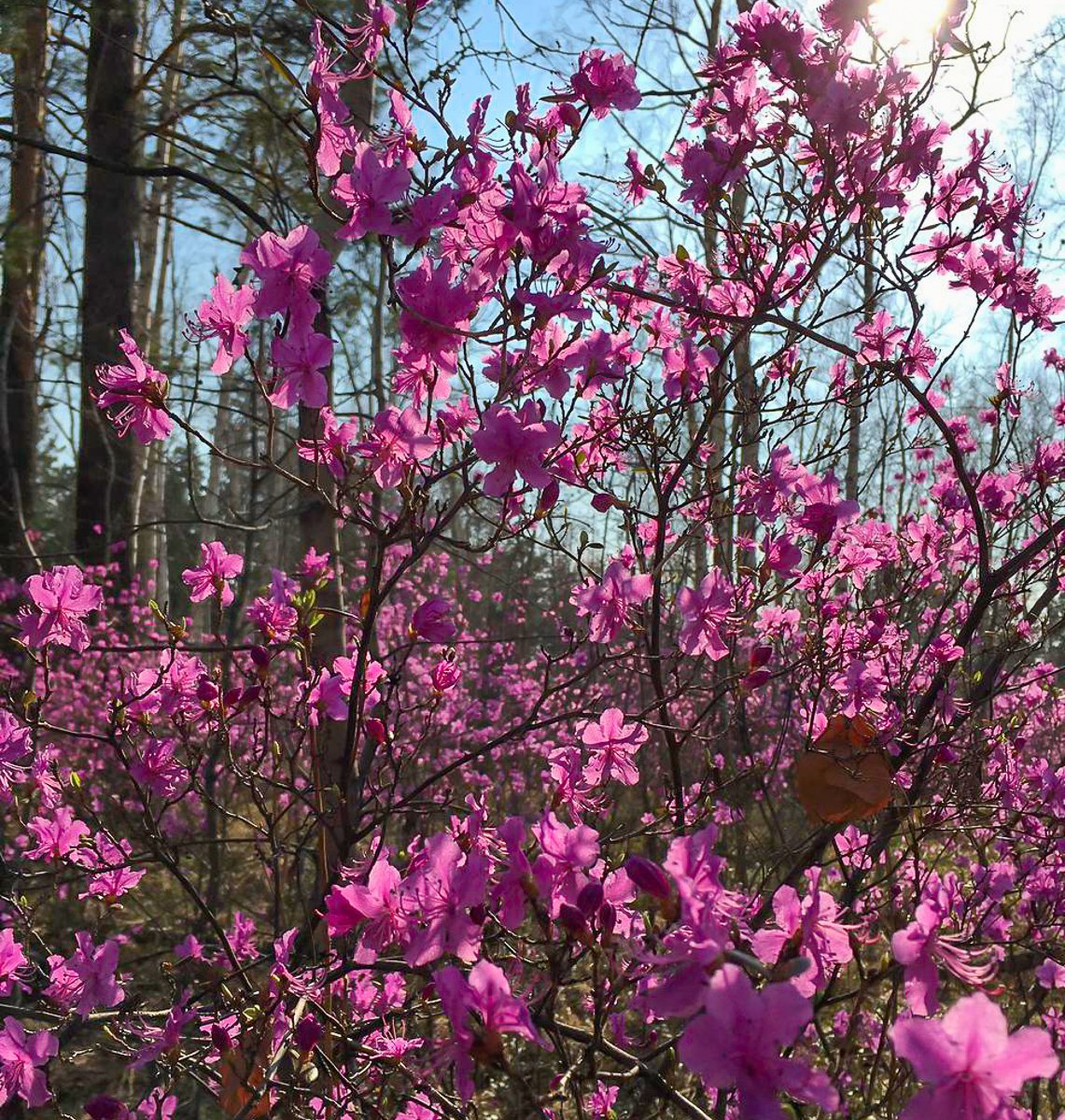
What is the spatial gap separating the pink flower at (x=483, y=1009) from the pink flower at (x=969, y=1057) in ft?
1.15

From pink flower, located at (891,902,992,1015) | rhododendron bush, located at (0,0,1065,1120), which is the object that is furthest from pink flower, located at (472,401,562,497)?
pink flower, located at (891,902,992,1015)

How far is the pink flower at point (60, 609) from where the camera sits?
1.79 metres

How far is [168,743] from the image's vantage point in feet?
6.10

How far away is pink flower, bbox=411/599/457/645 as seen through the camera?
5.82 feet

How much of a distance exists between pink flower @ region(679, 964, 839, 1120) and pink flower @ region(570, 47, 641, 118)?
5.38ft

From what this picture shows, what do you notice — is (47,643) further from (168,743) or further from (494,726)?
(494,726)

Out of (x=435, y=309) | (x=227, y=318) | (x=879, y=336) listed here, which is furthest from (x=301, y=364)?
(x=879, y=336)

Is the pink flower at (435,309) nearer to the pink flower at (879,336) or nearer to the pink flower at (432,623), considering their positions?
the pink flower at (432,623)

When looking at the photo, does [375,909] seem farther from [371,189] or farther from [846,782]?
[371,189]

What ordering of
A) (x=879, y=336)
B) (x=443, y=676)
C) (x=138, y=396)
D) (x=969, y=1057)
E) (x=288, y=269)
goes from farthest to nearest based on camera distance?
(x=879, y=336)
(x=443, y=676)
(x=138, y=396)
(x=288, y=269)
(x=969, y=1057)

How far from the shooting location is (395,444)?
5.57ft

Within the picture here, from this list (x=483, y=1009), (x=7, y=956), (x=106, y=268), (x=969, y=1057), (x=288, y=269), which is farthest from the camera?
(x=106, y=268)

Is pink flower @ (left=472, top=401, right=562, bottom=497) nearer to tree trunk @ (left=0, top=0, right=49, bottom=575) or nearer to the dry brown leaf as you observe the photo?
the dry brown leaf

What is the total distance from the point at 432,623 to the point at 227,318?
2.29 feet
